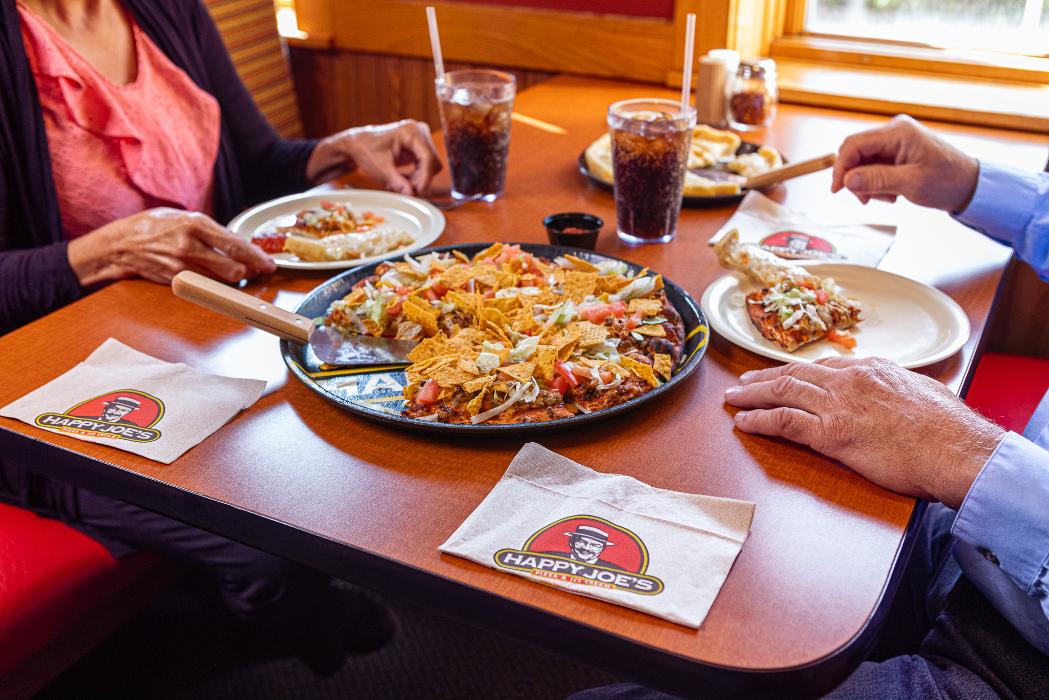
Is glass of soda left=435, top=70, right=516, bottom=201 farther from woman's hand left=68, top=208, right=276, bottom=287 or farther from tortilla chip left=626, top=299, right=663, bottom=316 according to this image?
tortilla chip left=626, top=299, right=663, bottom=316

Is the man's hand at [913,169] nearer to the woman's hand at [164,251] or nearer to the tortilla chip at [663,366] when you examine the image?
the tortilla chip at [663,366]

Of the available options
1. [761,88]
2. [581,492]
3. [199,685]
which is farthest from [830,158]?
[199,685]

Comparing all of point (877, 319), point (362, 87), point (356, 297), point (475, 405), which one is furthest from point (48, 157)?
point (362, 87)

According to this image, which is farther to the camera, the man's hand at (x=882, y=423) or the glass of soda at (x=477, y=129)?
the glass of soda at (x=477, y=129)

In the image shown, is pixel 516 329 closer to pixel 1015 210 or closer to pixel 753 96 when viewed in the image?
pixel 1015 210

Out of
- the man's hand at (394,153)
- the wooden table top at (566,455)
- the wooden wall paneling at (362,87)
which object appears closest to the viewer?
the wooden table top at (566,455)

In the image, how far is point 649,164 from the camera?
5.08 ft

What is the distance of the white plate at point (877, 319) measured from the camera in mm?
1234

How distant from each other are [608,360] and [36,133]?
122 centimetres

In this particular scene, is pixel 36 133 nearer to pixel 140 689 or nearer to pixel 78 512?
pixel 78 512

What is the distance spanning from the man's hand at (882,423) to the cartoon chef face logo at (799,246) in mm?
510

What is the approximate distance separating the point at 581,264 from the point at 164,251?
676 millimetres

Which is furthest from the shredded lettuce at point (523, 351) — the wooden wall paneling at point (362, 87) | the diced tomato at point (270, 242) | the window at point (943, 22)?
the wooden wall paneling at point (362, 87)

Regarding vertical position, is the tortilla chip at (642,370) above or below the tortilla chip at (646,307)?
below
